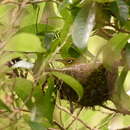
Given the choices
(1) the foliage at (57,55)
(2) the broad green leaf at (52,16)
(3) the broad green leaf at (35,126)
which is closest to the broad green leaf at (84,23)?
(1) the foliage at (57,55)

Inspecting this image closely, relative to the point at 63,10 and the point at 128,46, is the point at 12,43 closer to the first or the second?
the point at 63,10

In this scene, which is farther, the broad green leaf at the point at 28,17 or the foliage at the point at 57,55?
the broad green leaf at the point at 28,17

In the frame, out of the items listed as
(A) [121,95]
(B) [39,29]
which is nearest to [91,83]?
(A) [121,95]

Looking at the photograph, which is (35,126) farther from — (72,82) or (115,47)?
(115,47)

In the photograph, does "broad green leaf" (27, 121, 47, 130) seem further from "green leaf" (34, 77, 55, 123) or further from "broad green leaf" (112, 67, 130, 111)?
"broad green leaf" (112, 67, 130, 111)

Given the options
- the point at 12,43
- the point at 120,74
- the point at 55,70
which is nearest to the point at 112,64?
the point at 120,74

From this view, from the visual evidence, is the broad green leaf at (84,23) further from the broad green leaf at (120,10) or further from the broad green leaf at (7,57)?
the broad green leaf at (7,57)

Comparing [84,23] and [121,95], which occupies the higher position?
[84,23]
